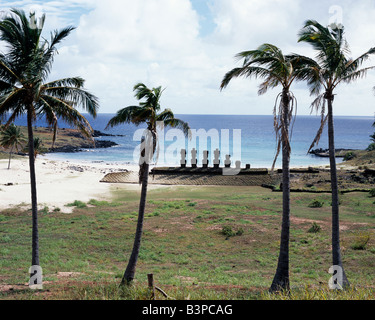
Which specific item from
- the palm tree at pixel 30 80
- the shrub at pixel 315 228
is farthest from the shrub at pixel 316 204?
the palm tree at pixel 30 80

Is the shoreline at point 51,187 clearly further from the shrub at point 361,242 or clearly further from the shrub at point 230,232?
the shrub at point 361,242

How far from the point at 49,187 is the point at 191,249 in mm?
24426

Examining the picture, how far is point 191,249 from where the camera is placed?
20.4 meters

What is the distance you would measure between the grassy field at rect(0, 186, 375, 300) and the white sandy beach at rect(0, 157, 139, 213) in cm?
258

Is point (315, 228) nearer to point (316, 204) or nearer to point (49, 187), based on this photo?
point (316, 204)

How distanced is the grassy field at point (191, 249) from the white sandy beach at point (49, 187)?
8.47 ft

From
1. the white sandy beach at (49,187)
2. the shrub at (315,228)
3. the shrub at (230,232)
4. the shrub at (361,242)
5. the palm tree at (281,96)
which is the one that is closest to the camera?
the palm tree at (281,96)

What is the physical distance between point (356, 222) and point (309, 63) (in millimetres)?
14047

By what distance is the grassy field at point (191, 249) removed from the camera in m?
13.1

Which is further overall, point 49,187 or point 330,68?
point 49,187

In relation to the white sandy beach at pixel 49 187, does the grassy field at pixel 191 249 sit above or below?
below

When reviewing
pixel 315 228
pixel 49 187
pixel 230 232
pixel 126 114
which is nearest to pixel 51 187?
pixel 49 187
